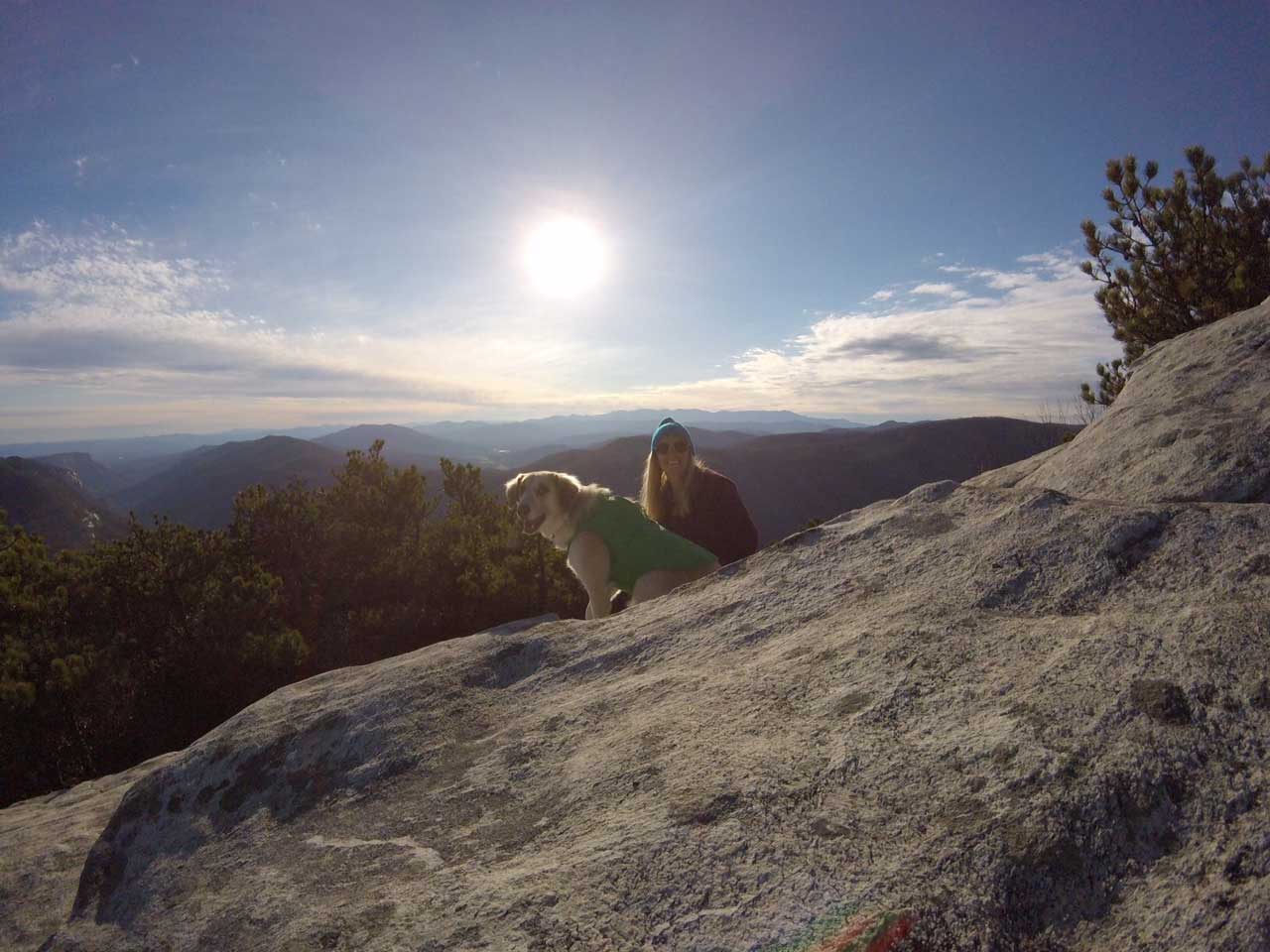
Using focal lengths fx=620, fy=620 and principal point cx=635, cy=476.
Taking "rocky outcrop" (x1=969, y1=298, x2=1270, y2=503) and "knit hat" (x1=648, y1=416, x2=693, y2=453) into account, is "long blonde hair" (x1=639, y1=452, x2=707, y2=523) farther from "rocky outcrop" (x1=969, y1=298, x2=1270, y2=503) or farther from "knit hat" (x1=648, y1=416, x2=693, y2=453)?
"rocky outcrop" (x1=969, y1=298, x2=1270, y2=503)

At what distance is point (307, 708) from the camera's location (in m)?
3.39

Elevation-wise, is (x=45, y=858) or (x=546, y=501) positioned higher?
(x=546, y=501)

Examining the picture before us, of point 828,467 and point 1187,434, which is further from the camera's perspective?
point 828,467

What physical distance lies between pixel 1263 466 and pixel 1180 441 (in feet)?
1.53

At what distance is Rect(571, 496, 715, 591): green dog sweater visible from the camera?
16.5ft

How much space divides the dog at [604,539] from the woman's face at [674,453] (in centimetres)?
172

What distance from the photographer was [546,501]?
19.9 feet

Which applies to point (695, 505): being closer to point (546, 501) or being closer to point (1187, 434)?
point (546, 501)

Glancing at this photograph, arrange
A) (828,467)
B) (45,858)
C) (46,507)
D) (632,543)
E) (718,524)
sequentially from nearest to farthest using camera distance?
1. (45,858)
2. (632,543)
3. (718,524)
4. (46,507)
5. (828,467)

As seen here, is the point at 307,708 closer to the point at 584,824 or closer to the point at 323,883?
the point at 323,883

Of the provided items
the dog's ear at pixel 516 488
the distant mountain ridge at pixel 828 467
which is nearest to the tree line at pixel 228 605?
the dog's ear at pixel 516 488

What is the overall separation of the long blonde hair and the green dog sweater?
2.00 meters

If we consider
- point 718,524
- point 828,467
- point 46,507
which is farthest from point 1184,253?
point 46,507

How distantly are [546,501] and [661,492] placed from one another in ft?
7.43
